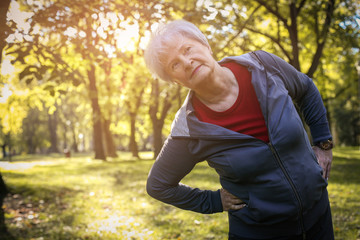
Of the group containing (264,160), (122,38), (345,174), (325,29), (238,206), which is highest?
(325,29)

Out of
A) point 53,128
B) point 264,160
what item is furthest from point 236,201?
point 53,128

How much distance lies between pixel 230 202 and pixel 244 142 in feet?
1.41

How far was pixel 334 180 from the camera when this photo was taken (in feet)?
30.5

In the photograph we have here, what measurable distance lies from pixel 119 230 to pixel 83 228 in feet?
2.41

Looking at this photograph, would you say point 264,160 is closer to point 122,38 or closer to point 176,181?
point 176,181

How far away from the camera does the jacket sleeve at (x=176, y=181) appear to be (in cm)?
183

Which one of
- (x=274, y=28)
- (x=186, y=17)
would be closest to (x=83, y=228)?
(x=186, y=17)

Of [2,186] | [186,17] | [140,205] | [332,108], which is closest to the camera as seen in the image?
[186,17]

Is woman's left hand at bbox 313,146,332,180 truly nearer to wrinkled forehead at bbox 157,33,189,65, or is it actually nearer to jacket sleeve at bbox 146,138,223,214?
jacket sleeve at bbox 146,138,223,214

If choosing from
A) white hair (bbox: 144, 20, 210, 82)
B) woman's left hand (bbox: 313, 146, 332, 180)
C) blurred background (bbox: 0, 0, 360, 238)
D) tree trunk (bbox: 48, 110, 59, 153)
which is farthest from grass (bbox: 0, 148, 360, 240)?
tree trunk (bbox: 48, 110, 59, 153)

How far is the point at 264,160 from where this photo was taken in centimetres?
163

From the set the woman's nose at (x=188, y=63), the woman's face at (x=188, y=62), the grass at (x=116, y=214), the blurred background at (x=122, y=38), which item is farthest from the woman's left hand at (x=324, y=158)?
the grass at (x=116, y=214)

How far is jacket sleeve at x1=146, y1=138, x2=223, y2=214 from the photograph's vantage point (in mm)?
1834

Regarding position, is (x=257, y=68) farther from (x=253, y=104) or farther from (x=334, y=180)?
(x=334, y=180)
